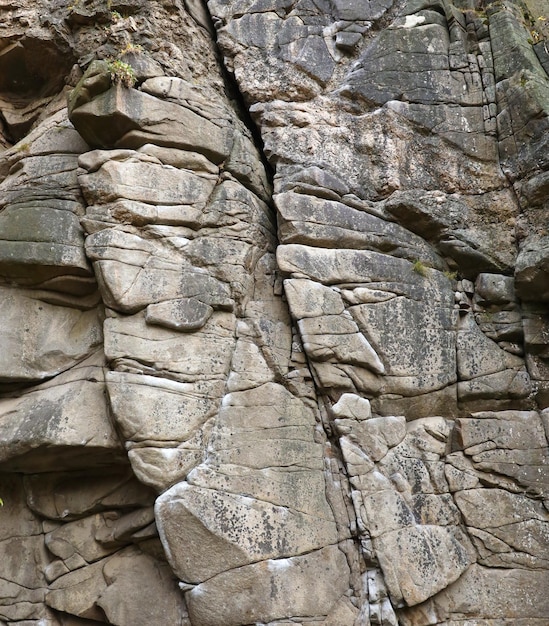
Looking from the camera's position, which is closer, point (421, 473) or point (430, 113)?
point (421, 473)

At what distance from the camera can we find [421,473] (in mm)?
8977

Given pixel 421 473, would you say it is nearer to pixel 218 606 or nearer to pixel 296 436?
pixel 296 436

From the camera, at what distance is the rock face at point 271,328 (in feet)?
27.5

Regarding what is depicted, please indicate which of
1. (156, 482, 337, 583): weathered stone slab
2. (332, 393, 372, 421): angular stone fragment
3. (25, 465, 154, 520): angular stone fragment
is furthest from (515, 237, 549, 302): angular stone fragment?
(25, 465, 154, 520): angular stone fragment

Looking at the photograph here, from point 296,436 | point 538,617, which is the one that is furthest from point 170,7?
point 538,617

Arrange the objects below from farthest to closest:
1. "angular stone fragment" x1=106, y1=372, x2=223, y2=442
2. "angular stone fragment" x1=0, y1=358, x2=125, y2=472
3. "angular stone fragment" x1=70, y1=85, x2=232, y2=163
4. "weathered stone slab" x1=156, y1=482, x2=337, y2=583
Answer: "angular stone fragment" x1=70, y1=85, x2=232, y2=163, "angular stone fragment" x1=0, y1=358, x2=125, y2=472, "angular stone fragment" x1=106, y1=372, x2=223, y2=442, "weathered stone slab" x1=156, y1=482, x2=337, y2=583

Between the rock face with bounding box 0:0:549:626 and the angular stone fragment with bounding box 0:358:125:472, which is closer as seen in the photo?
the rock face with bounding box 0:0:549:626

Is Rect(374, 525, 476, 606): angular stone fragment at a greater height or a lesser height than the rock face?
lesser

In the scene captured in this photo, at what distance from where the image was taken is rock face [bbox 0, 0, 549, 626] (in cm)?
Answer: 838

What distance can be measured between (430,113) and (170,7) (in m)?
5.04

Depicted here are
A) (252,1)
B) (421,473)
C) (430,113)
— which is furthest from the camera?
(252,1)

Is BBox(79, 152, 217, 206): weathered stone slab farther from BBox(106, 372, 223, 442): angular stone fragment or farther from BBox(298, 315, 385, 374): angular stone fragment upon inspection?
BBox(106, 372, 223, 442): angular stone fragment

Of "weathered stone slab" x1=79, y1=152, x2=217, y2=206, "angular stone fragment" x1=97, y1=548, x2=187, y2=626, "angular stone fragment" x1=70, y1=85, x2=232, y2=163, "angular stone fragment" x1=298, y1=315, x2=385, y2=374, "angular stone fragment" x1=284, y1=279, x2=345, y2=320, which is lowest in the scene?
"angular stone fragment" x1=97, y1=548, x2=187, y2=626

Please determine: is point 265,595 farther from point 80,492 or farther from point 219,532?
point 80,492
